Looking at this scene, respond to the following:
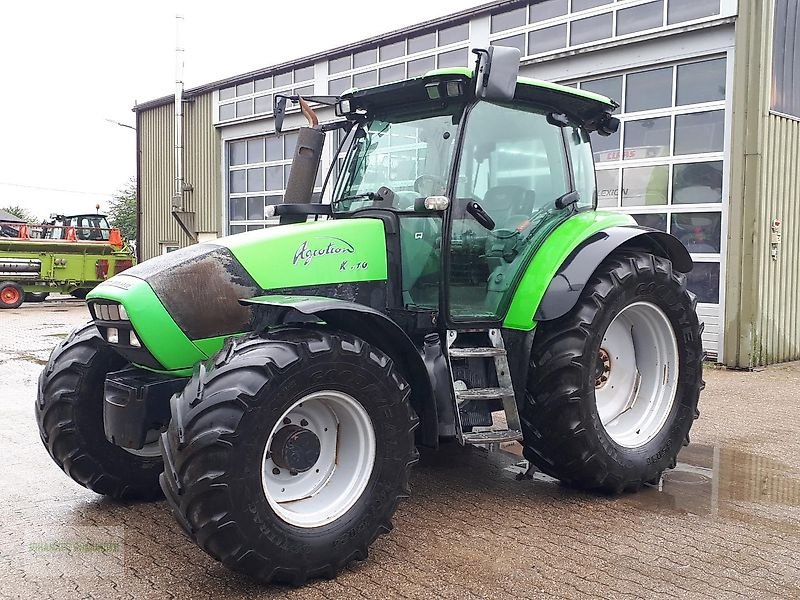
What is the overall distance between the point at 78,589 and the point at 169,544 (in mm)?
560

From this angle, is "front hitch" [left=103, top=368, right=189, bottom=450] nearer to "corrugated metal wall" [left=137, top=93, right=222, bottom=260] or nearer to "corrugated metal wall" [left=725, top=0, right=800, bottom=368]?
"corrugated metal wall" [left=725, top=0, right=800, bottom=368]

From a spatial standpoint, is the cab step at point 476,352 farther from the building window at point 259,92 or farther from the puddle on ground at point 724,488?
the building window at point 259,92

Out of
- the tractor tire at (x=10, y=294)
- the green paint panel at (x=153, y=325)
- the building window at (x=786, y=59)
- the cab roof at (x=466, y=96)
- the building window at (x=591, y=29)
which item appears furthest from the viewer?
the tractor tire at (x=10, y=294)

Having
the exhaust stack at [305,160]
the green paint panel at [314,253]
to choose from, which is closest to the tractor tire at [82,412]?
the green paint panel at [314,253]

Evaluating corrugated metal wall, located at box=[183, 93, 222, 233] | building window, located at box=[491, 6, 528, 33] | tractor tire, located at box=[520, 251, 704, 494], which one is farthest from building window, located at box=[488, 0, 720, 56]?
corrugated metal wall, located at box=[183, 93, 222, 233]

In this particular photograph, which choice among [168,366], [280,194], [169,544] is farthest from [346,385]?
[280,194]

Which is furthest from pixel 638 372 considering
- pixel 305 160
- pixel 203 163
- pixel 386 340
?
pixel 203 163

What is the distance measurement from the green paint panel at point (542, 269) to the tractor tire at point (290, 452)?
1013 mm

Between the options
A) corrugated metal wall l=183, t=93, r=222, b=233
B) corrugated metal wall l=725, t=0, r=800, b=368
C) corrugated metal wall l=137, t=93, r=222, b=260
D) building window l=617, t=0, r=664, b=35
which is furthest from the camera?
corrugated metal wall l=137, t=93, r=222, b=260

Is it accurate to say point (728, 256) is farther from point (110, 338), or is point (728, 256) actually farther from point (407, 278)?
point (110, 338)

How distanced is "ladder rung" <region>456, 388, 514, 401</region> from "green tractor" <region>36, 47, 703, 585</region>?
12 mm

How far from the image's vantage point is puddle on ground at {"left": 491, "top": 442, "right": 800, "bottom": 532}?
4367 millimetres

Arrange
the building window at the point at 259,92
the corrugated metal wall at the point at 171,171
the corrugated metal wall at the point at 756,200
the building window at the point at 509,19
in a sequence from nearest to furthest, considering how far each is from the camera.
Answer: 1. the corrugated metal wall at the point at 756,200
2. the building window at the point at 509,19
3. the building window at the point at 259,92
4. the corrugated metal wall at the point at 171,171

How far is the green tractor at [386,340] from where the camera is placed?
10.8ft
